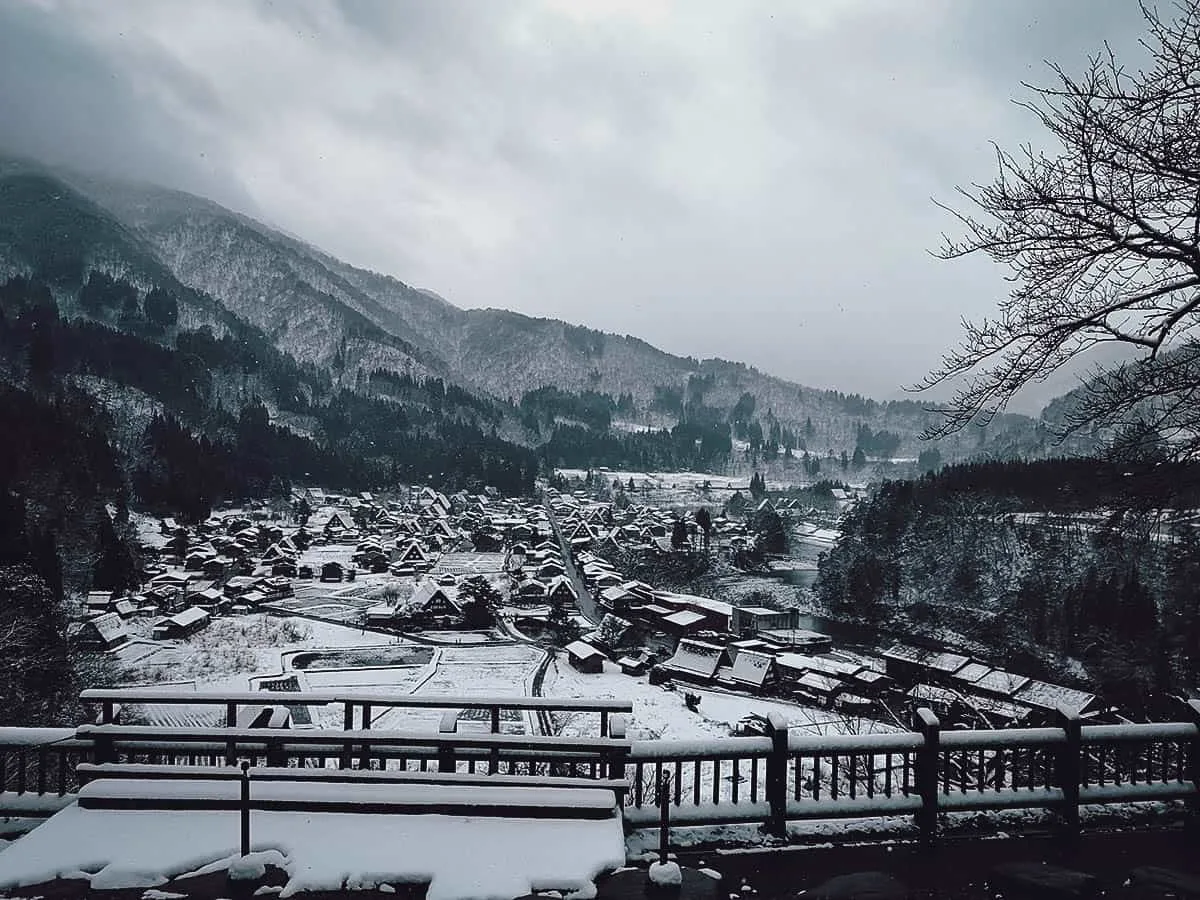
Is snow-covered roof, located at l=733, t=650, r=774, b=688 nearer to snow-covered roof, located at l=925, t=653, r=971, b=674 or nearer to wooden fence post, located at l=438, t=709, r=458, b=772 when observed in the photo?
snow-covered roof, located at l=925, t=653, r=971, b=674

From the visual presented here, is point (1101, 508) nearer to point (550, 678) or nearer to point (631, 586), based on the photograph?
point (550, 678)

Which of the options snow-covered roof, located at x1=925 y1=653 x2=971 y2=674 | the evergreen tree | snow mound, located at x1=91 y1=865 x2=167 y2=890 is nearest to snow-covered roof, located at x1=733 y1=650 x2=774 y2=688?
snow-covered roof, located at x1=925 y1=653 x2=971 y2=674

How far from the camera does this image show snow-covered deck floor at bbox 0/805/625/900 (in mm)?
4219

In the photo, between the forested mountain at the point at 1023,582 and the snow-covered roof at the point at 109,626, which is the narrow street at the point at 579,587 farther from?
the snow-covered roof at the point at 109,626

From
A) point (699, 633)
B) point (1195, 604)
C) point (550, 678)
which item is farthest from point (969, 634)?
point (550, 678)

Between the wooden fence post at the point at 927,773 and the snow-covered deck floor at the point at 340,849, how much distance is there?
294cm

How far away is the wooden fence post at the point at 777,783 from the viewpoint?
5.59 m

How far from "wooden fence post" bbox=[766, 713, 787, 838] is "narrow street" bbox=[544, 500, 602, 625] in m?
35.0

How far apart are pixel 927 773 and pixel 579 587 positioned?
46.9 m

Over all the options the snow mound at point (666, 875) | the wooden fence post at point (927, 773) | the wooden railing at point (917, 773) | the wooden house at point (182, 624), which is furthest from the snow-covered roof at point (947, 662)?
the wooden house at point (182, 624)

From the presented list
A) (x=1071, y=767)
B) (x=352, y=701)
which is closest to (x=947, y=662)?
(x=1071, y=767)

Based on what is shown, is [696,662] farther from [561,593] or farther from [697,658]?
[561,593]

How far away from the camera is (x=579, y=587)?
51.7 m

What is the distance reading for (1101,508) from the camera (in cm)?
573
